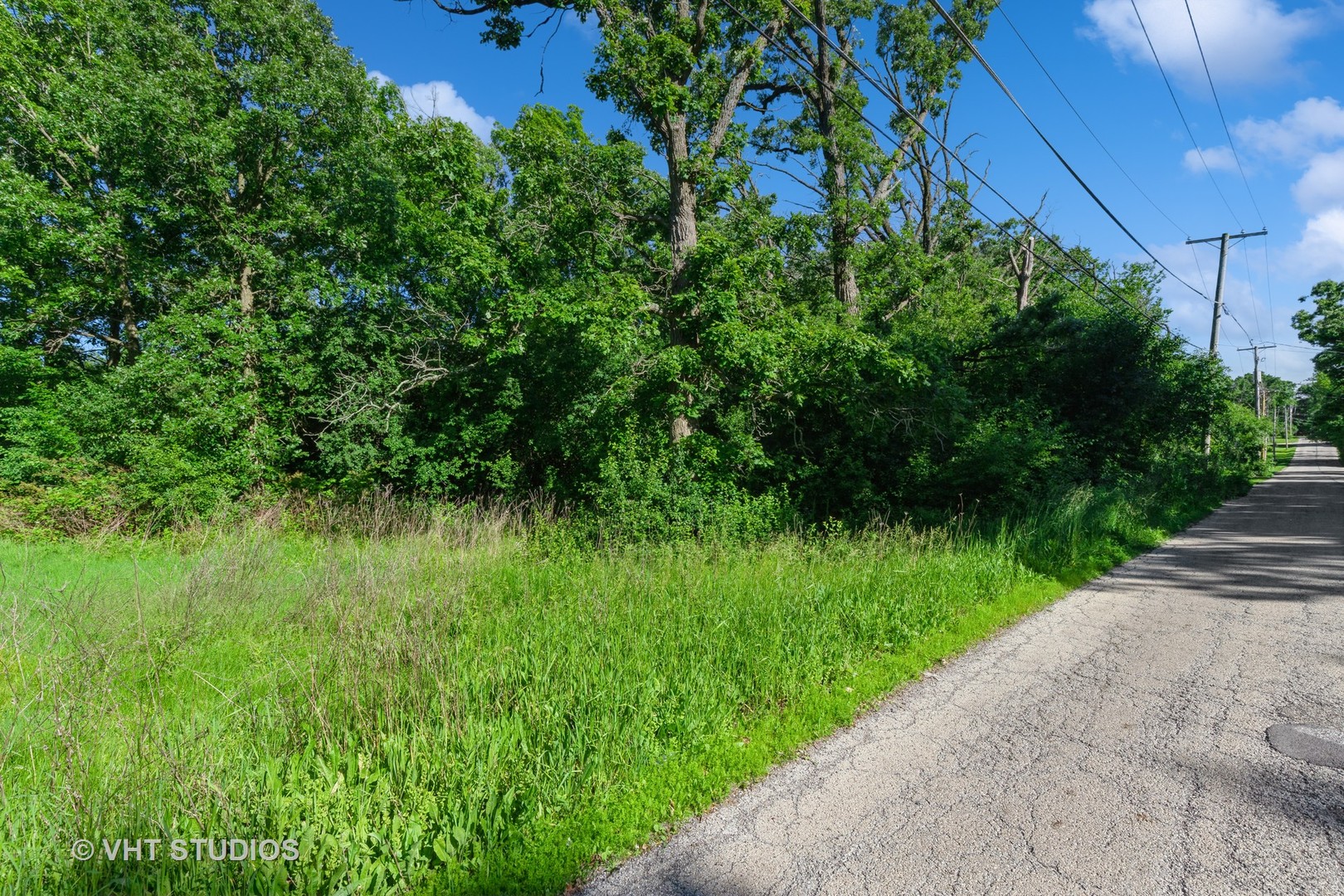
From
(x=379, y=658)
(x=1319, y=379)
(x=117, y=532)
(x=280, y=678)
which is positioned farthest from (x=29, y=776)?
(x=1319, y=379)

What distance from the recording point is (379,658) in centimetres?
360

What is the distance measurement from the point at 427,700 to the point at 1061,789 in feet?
11.2

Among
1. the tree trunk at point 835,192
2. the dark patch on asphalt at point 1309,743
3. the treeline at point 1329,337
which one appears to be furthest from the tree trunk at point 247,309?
the treeline at point 1329,337

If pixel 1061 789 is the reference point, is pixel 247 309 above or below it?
above

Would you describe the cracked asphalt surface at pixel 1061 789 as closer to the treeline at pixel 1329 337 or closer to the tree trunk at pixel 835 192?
the tree trunk at pixel 835 192

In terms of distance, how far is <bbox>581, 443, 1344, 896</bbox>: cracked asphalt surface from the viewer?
2.50 m

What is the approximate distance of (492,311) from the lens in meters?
12.2

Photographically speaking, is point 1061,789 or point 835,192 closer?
point 1061,789

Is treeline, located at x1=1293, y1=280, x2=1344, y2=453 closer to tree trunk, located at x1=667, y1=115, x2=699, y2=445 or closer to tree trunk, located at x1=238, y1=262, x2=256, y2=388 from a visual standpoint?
tree trunk, located at x1=667, y1=115, x2=699, y2=445

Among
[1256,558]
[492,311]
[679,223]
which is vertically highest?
[679,223]

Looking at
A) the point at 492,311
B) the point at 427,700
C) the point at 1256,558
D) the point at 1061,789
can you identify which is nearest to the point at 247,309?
the point at 492,311

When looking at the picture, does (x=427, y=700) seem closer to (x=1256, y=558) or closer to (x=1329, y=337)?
(x=1256, y=558)

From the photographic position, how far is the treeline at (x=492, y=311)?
11477mm

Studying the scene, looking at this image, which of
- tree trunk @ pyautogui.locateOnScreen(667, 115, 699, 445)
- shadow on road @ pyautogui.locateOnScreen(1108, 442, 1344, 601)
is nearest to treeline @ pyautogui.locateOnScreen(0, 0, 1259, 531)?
tree trunk @ pyautogui.locateOnScreen(667, 115, 699, 445)
